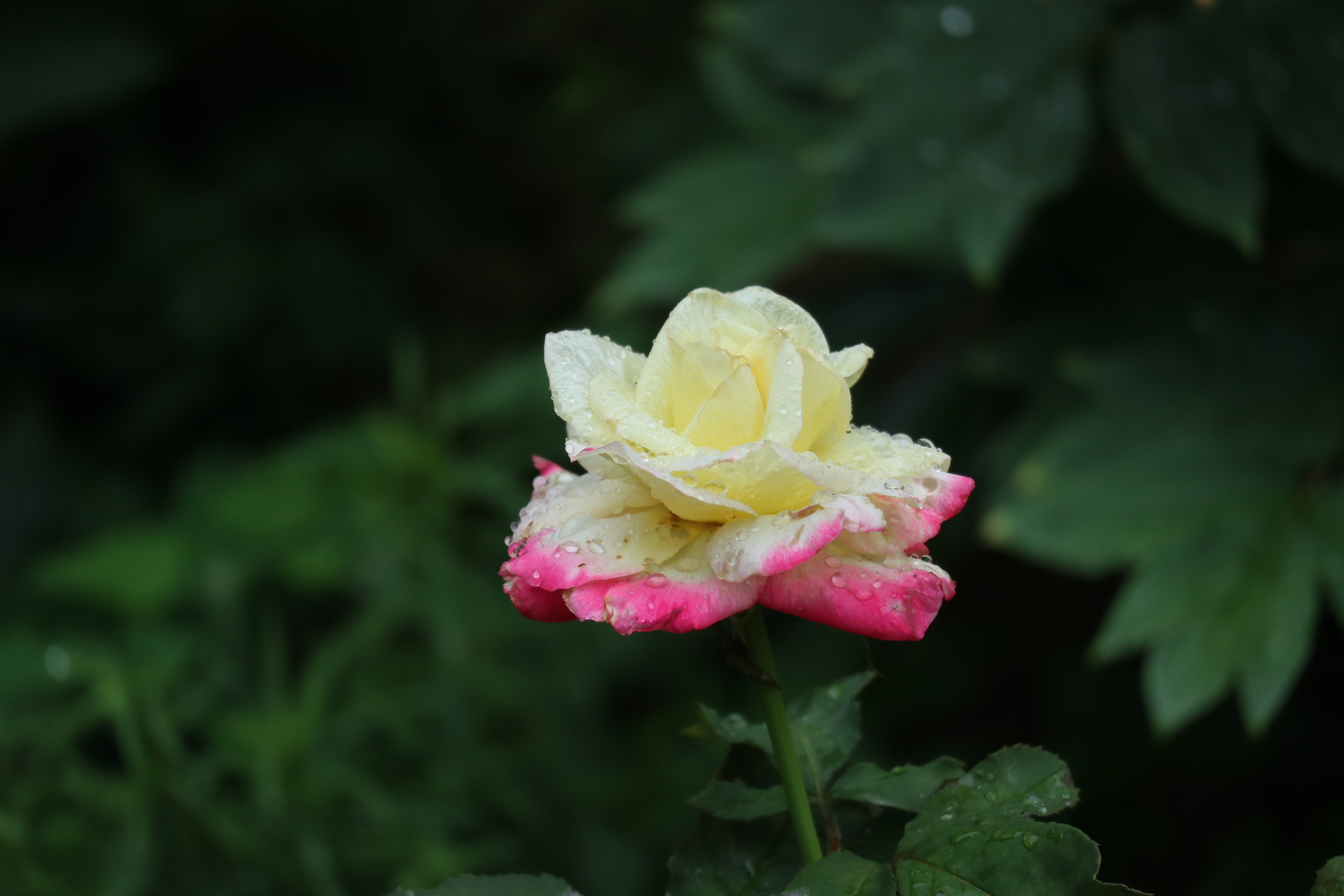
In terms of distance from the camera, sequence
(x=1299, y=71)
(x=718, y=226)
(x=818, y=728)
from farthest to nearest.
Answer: (x=718, y=226) < (x=1299, y=71) < (x=818, y=728)

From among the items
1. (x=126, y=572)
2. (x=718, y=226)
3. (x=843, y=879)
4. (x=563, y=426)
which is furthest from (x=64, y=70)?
(x=843, y=879)

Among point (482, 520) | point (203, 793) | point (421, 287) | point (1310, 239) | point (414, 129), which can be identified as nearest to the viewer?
point (203, 793)

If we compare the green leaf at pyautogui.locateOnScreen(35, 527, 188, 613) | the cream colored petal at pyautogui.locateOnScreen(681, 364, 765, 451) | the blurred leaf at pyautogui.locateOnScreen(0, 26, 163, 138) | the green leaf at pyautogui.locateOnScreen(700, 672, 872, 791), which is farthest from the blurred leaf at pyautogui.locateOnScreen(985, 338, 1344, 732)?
the blurred leaf at pyautogui.locateOnScreen(0, 26, 163, 138)

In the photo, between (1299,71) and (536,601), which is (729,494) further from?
(1299,71)

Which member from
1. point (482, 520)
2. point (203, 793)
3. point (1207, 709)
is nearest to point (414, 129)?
point (482, 520)

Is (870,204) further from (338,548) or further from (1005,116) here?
(338,548)

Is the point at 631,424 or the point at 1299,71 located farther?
the point at 1299,71

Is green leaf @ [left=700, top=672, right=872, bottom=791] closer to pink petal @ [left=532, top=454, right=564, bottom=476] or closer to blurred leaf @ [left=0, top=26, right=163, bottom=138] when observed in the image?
pink petal @ [left=532, top=454, right=564, bottom=476]

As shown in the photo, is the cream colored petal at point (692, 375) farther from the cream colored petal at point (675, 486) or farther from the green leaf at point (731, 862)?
the green leaf at point (731, 862)
